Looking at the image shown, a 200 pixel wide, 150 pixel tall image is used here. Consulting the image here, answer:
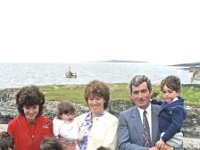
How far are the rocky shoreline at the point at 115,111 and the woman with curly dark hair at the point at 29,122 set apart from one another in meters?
4.00

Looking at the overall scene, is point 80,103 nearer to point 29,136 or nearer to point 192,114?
point 192,114

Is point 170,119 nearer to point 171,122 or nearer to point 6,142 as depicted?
point 171,122

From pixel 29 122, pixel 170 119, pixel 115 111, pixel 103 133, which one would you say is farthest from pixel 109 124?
pixel 115 111

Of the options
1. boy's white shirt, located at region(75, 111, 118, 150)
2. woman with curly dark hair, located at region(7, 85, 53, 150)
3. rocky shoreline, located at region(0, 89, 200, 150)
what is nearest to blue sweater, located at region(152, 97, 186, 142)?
boy's white shirt, located at region(75, 111, 118, 150)

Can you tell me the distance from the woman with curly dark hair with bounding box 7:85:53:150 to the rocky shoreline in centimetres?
400

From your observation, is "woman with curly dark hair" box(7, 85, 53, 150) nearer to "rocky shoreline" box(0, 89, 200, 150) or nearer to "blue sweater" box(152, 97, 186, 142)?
"blue sweater" box(152, 97, 186, 142)

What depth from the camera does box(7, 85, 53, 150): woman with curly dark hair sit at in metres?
4.30

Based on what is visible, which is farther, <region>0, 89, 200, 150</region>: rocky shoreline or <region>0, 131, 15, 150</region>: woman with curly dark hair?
<region>0, 89, 200, 150</region>: rocky shoreline

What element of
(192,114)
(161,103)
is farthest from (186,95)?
(161,103)

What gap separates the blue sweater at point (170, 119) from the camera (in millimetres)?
4230

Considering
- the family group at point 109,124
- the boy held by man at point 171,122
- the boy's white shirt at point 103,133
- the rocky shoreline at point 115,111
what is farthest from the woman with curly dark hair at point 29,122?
the rocky shoreline at point 115,111

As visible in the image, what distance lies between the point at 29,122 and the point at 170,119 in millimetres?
1466

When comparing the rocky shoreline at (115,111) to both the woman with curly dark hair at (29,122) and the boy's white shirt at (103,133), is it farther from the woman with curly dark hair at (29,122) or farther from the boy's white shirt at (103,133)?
the woman with curly dark hair at (29,122)

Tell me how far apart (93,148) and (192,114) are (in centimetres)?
661
